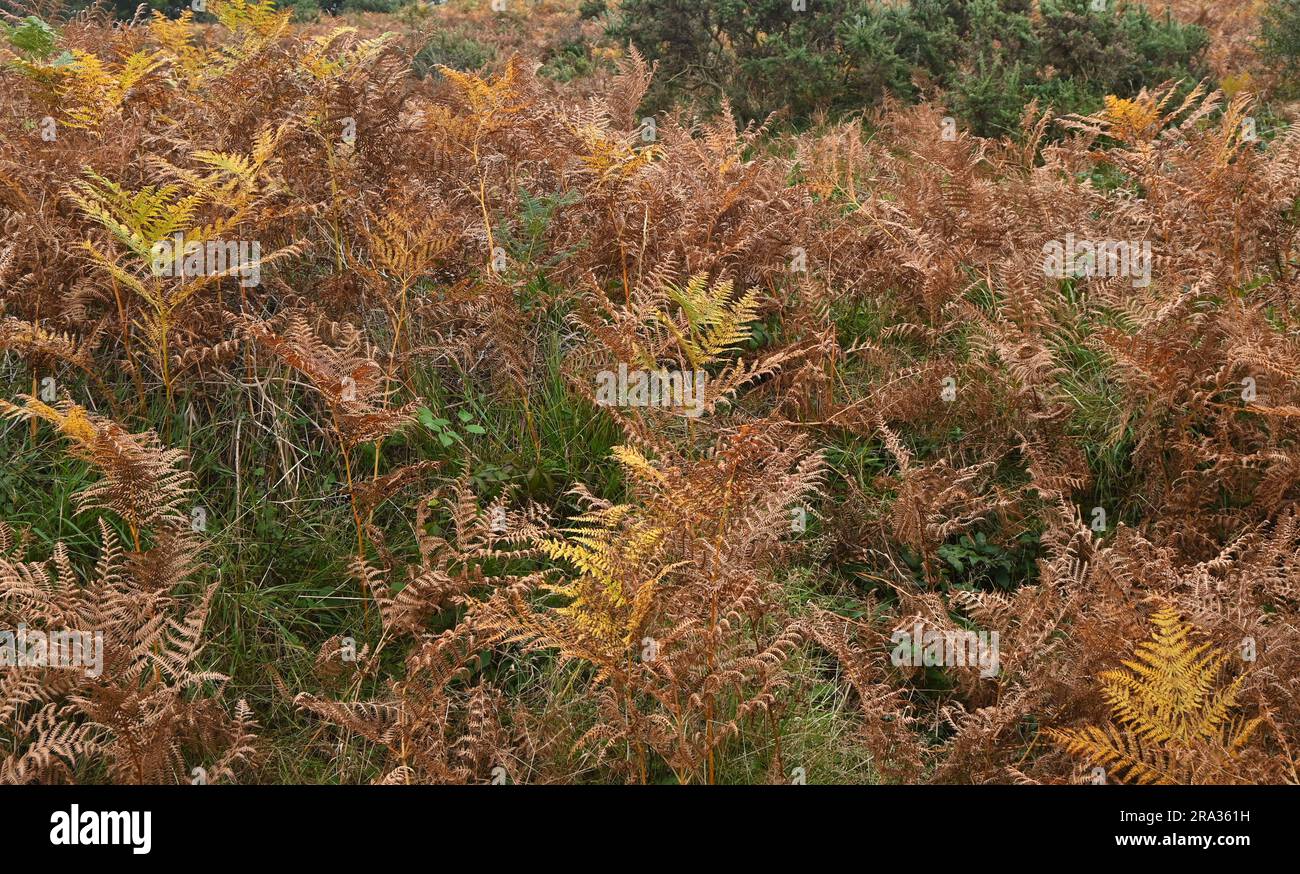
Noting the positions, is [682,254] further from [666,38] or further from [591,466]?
[666,38]

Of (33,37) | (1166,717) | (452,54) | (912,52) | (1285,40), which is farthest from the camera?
(452,54)

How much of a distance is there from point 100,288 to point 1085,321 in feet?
14.0

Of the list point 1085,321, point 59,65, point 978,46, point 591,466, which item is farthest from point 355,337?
point 978,46

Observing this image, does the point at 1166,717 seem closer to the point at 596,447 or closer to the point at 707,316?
the point at 707,316

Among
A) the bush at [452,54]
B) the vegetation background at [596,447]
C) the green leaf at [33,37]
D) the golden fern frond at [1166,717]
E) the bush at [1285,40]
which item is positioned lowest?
the golden fern frond at [1166,717]

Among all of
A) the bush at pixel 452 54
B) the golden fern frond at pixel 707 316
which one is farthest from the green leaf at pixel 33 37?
the bush at pixel 452 54

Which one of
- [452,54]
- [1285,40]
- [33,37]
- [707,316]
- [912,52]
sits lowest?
[707,316]

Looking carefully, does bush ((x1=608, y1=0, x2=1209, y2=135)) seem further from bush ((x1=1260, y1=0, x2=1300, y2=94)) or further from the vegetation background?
the vegetation background

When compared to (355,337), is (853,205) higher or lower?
higher

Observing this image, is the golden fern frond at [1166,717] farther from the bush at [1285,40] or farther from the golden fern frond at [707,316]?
the bush at [1285,40]

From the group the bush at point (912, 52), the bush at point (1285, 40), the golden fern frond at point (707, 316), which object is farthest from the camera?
the bush at point (1285, 40)

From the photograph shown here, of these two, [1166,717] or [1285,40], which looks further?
[1285,40]

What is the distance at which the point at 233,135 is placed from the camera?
4.86 meters

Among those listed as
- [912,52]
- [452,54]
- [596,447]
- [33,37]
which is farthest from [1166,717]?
[452,54]
